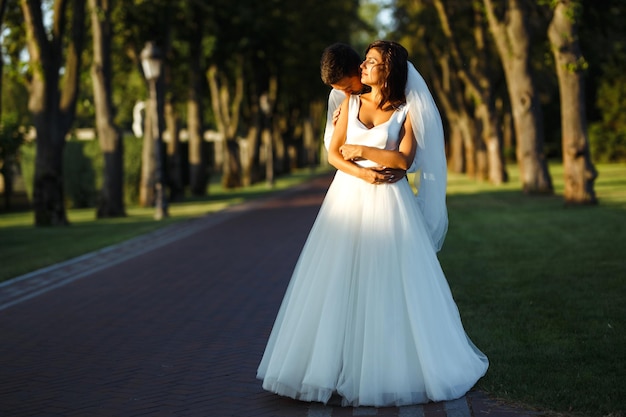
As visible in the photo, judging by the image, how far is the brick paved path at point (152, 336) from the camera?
6258 mm

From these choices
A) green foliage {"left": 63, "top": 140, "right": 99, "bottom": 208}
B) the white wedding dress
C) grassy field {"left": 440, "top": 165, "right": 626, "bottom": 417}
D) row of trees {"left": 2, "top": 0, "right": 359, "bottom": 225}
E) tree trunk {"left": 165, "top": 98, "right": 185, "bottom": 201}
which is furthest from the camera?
green foliage {"left": 63, "top": 140, "right": 99, "bottom": 208}

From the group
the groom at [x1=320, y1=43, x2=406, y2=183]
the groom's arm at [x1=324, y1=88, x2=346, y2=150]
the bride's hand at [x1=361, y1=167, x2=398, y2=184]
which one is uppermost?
the groom at [x1=320, y1=43, x2=406, y2=183]

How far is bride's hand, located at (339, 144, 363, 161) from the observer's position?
21.2 ft

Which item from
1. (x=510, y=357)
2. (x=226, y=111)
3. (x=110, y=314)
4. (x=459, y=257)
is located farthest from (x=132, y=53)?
(x=510, y=357)

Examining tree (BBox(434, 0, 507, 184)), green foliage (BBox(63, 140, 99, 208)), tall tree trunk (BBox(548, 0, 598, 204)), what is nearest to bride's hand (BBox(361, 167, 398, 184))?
tall tree trunk (BBox(548, 0, 598, 204))

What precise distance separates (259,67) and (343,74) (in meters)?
39.0

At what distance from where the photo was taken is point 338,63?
6.53m

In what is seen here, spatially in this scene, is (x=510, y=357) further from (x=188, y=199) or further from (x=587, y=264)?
(x=188, y=199)

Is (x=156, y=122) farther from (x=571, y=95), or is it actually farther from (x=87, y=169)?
(x=571, y=95)

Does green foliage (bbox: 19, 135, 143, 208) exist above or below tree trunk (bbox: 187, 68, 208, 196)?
below

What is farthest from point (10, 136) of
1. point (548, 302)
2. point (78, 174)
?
point (78, 174)

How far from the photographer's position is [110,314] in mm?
10188

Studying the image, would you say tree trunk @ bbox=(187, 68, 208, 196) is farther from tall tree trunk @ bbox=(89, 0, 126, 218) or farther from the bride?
the bride

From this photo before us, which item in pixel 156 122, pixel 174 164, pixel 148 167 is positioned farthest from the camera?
pixel 174 164
